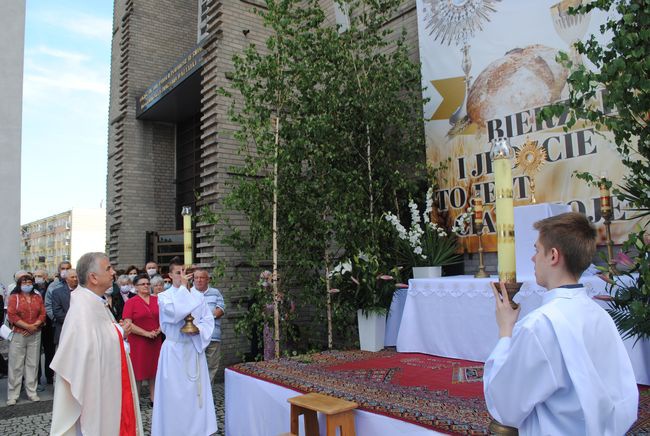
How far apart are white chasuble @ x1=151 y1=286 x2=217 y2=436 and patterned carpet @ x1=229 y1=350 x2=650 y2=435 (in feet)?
1.71

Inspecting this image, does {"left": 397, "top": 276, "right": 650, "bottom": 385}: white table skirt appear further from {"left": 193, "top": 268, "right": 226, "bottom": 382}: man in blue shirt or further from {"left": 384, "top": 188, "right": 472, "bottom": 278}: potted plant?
{"left": 193, "top": 268, "right": 226, "bottom": 382}: man in blue shirt

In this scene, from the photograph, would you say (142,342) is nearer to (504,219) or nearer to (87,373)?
(87,373)

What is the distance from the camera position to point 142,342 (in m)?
7.26

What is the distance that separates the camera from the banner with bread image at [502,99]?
6.11 meters

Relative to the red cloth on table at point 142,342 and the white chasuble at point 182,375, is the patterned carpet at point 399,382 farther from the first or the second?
the red cloth on table at point 142,342

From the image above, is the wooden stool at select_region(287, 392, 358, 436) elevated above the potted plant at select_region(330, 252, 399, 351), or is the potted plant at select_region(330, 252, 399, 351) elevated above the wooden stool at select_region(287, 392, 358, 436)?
the potted plant at select_region(330, 252, 399, 351)

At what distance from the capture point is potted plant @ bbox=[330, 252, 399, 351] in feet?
21.4

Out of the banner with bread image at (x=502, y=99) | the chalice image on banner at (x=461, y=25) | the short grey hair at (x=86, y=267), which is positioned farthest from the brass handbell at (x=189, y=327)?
the chalice image on banner at (x=461, y=25)

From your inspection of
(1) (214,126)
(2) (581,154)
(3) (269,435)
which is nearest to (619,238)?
(2) (581,154)

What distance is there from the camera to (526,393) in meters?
1.83

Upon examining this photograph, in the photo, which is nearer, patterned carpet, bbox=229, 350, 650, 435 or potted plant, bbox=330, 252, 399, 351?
patterned carpet, bbox=229, 350, 650, 435

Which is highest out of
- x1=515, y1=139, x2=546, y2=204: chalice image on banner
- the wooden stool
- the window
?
the window

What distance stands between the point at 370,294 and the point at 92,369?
3725 millimetres

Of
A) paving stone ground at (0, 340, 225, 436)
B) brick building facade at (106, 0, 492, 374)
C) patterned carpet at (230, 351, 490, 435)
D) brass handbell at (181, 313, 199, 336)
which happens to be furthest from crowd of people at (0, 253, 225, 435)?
brick building facade at (106, 0, 492, 374)
